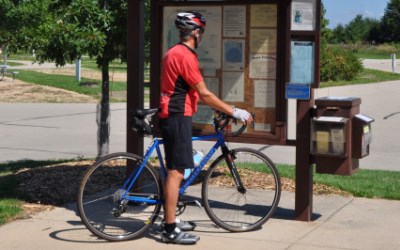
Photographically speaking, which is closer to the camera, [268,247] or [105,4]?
[268,247]

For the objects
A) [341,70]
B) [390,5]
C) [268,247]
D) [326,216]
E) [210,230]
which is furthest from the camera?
[390,5]

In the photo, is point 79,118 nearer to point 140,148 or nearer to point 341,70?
point 140,148

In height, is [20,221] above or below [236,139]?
below

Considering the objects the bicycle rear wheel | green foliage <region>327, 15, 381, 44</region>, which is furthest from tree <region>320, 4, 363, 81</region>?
green foliage <region>327, 15, 381, 44</region>

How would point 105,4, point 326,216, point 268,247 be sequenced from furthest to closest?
point 105,4 < point 326,216 < point 268,247

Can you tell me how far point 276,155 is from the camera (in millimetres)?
13172

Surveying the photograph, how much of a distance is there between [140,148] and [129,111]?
391mm

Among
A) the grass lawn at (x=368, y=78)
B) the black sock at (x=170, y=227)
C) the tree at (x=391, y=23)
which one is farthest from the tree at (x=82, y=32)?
the tree at (x=391, y=23)

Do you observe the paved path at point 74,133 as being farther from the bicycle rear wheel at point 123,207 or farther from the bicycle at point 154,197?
the bicycle rear wheel at point 123,207

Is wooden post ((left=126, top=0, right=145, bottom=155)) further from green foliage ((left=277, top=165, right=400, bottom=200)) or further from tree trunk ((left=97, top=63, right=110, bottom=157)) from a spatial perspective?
green foliage ((left=277, top=165, right=400, bottom=200))

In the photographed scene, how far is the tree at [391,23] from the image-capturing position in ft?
355

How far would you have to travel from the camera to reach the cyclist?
21.3 feet

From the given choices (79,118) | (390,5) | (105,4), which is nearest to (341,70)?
(79,118)

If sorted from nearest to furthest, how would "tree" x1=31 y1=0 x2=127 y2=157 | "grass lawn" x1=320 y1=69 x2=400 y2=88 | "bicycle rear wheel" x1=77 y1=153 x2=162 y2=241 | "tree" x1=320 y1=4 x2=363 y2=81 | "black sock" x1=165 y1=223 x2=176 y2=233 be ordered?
"black sock" x1=165 y1=223 x2=176 y2=233, "bicycle rear wheel" x1=77 y1=153 x2=162 y2=241, "tree" x1=31 y1=0 x2=127 y2=157, "grass lawn" x1=320 y1=69 x2=400 y2=88, "tree" x1=320 y1=4 x2=363 y2=81
